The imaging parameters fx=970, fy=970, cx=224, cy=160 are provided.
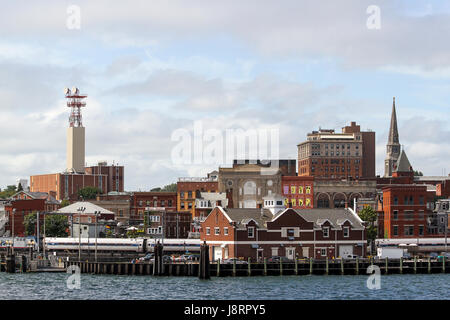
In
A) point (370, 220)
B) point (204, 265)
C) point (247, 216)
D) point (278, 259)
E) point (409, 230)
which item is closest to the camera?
point (204, 265)

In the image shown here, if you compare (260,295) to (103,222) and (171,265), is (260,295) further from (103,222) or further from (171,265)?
(103,222)

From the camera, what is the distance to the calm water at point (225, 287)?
91250 millimetres

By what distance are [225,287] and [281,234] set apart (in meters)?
31.6

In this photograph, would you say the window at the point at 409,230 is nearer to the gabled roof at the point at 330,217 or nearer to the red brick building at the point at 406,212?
the red brick building at the point at 406,212

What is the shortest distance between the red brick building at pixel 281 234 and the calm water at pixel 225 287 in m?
16.7

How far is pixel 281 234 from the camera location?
12925 centimetres

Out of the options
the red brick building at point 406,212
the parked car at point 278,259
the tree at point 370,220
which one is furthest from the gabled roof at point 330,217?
the red brick building at point 406,212

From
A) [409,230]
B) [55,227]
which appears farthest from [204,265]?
[55,227]

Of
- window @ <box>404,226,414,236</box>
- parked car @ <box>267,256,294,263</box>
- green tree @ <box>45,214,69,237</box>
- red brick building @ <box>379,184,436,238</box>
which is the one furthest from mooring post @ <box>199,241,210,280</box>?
green tree @ <box>45,214,69,237</box>

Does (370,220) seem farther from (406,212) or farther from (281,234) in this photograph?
(281,234)

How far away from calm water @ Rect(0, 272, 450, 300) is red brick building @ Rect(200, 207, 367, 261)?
16658 mm
